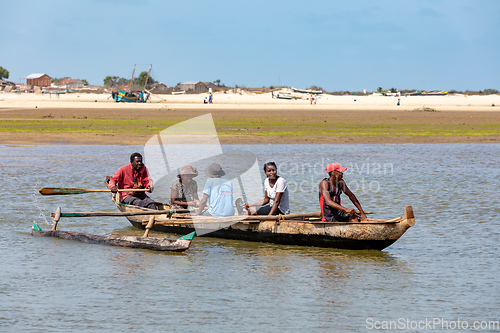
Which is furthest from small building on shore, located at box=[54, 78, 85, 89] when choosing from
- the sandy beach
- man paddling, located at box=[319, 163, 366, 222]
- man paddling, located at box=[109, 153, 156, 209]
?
man paddling, located at box=[319, 163, 366, 222]

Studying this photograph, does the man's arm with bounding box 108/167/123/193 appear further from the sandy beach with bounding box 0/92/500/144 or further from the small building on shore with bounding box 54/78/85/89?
the small building on shore with bounding box 54/78/85/89

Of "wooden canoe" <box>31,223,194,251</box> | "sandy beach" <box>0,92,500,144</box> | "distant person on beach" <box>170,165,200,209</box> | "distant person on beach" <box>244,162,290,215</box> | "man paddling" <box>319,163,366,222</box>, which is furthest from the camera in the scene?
"sandy beach" <box>0,92,500,144</box>

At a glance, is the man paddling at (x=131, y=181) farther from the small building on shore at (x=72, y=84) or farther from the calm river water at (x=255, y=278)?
the small building on shore at (x=72, y=84)

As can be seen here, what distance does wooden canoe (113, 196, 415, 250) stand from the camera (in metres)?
10.1

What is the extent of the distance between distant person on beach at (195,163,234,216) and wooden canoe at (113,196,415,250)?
289 mm

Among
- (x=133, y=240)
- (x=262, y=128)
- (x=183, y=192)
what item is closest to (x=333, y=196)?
(x=183, y=192)

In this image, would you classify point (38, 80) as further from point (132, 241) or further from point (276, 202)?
point (276, 202)

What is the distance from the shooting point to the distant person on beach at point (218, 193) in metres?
11.3

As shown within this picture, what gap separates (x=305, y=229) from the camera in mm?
10672

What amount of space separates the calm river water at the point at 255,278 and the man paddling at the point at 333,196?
0.61 metres

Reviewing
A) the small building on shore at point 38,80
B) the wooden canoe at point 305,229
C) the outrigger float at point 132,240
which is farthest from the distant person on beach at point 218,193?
the small building on shore at point 38,80

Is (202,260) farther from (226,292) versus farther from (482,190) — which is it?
(482,190)

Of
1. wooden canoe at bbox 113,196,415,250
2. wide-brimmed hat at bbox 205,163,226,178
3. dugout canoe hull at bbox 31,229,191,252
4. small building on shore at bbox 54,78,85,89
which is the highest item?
small building on shore at bbox 54,78,85,89

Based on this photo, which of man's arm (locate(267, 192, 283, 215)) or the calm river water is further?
man's arm (locate(267, 192, 283, 215))
